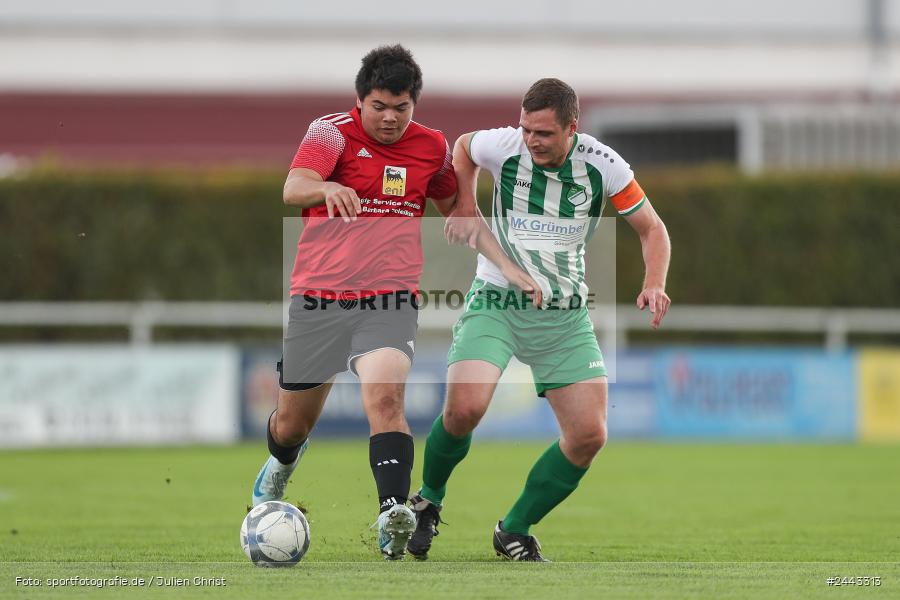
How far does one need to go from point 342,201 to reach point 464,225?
41.5 inches

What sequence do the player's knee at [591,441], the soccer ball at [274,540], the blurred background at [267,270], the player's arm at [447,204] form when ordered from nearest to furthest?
the soccer ball at [274,540]
the player's knee at [591,441]
the player's arm at [447,204]
the blurred background at [267,270]

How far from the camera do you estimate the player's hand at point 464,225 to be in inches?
298

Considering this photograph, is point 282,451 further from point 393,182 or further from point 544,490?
point 393,182

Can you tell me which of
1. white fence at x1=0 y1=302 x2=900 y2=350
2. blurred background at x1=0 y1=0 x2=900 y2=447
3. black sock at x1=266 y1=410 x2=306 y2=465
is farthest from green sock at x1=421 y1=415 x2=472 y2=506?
white fence at x1=0 y1=302 x2=900 y2=350

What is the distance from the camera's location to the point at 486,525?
941 centimetres

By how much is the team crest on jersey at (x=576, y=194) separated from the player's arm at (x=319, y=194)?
45.5 inches

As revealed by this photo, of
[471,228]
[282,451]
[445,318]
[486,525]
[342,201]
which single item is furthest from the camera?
[445,318]

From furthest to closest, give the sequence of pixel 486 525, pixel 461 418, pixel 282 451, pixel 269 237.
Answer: pixel 269 237 < pixel 486 525 < pixel 282 451 < pixel 461 418

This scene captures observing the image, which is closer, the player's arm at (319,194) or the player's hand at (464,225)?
the player's arm at (319,194)

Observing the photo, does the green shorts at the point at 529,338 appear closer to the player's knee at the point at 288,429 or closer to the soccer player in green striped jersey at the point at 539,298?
the soccer player in green striped jersey at the point at 539,298

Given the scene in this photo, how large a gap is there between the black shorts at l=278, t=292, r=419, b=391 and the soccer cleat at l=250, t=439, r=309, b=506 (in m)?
0.74

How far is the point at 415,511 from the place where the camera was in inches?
295

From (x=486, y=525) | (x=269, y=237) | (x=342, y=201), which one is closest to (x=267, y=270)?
(x=269, y=237)

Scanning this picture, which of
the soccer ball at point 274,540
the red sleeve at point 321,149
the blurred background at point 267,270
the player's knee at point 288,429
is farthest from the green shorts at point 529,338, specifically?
the blurred background at point 267,270
